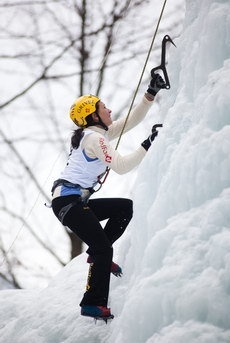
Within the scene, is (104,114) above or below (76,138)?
above

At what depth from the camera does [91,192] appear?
3.48m

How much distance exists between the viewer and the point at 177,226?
2684 millimetres

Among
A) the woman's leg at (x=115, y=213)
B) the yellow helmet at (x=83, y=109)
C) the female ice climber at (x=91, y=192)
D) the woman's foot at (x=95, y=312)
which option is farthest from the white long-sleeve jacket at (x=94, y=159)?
the woman's foot at (x=95, y=312)

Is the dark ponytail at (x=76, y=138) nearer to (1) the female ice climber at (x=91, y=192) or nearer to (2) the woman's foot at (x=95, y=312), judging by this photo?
(1) the female ice climber at (x=91, y=192)

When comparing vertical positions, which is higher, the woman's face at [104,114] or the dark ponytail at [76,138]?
the woman's face at [104,114]

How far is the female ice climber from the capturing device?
3.14m

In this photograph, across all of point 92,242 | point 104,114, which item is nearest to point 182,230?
point 92,242

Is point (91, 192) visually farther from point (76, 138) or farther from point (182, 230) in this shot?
point (182, 230)

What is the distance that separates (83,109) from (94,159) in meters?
0.50

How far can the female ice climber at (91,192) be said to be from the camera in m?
3.14

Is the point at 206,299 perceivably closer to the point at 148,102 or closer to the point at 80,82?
the point at 148,102

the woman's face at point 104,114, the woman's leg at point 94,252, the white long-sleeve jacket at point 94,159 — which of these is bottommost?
the woman's leg at point 94,252

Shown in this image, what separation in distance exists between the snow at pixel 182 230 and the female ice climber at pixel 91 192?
0.61 ft

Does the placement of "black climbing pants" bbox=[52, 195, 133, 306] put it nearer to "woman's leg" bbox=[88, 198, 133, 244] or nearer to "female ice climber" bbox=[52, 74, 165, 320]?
"female ice climber" bbox=[52, 74, 165, 320]
